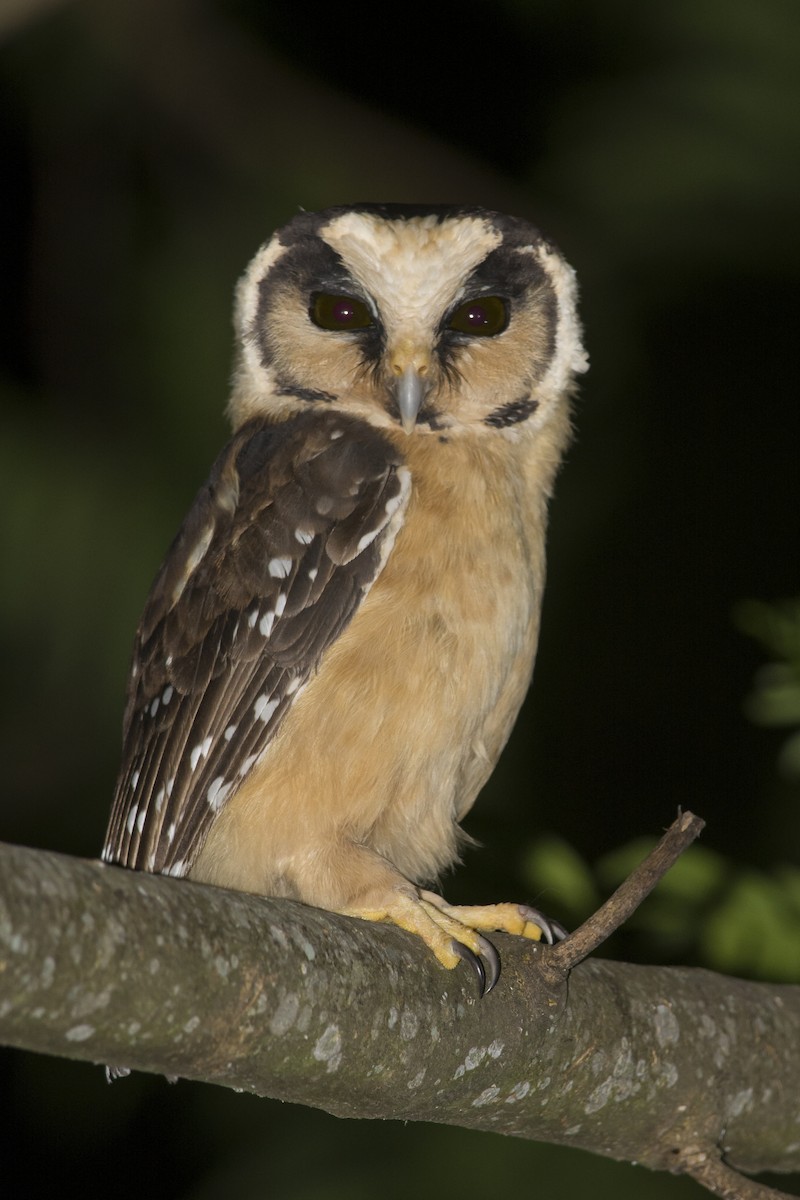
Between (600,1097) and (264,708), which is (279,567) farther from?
(600,1097)

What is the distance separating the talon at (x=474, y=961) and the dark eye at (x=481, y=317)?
1.17 m

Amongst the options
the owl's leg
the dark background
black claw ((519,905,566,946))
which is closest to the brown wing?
the owl's leg

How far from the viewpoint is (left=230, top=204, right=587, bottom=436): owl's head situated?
2.62 meters

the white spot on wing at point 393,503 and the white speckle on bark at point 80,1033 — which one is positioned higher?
the white spot on wing at point 393,503

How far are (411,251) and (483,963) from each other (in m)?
1.31

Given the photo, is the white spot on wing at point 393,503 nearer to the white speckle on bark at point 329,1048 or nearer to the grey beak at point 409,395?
the grey beak at point 409,395

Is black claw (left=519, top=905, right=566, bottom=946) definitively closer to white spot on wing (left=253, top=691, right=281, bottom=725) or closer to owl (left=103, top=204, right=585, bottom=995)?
owl (left=103, top=204, right=585, bottom=995)

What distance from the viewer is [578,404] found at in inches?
197

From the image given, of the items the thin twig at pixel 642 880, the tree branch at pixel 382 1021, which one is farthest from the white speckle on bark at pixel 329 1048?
the thin twig at pixel 642 880

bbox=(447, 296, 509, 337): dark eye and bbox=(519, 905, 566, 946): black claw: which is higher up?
bbox=(447, 296, 509, 337): dark eye

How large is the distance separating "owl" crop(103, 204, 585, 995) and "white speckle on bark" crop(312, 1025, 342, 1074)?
1.01 feet

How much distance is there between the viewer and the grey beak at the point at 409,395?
250cm

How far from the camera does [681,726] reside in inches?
227

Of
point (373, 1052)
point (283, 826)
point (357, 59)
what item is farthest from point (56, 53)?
point (373, 1052)
